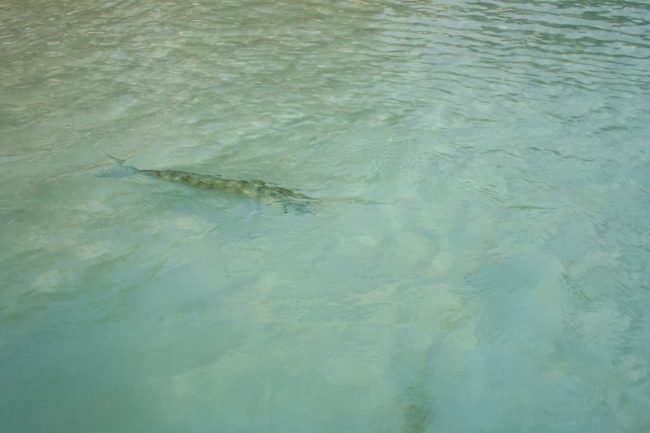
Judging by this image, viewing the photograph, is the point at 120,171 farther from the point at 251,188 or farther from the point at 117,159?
the point at 251,188

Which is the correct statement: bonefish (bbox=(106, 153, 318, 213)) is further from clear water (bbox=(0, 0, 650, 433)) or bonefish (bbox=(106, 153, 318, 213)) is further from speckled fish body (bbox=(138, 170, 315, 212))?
clear water (bbox=(0, 0, 650, 433))

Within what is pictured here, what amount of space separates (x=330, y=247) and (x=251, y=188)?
106 cm

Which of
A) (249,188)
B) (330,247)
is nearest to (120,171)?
(249,188)

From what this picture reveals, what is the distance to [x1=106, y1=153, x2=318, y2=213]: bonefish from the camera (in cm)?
489

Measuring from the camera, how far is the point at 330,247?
4.45 meters

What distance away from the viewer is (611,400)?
3.12 metres

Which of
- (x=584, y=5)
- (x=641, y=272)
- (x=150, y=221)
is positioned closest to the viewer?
(x=641, y=272)

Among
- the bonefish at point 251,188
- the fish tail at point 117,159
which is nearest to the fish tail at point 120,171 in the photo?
the fish tail at point 117,159

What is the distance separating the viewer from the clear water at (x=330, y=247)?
124 inches

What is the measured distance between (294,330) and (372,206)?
70.1 inches

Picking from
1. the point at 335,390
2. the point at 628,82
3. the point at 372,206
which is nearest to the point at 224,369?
the point at 335,390

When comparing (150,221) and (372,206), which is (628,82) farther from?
(150,221)

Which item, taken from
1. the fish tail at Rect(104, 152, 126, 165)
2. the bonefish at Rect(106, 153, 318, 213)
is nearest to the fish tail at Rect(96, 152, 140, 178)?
the fish tail at Rect(104, 152, 126, 165)

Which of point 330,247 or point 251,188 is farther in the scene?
point 251,188
